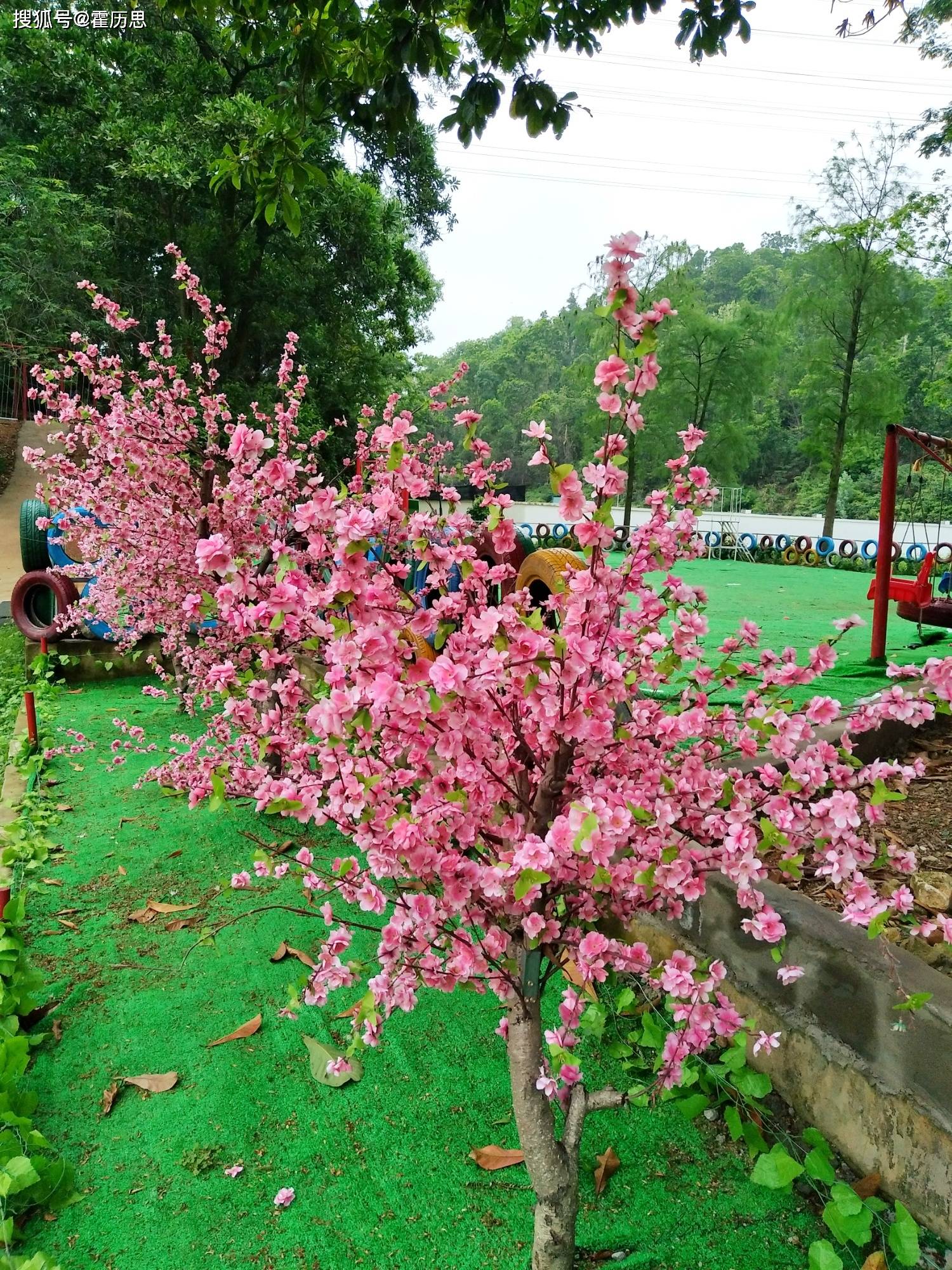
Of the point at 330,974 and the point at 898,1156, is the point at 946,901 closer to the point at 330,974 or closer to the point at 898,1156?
the point at 898,1156

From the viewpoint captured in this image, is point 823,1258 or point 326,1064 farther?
point 326,1064

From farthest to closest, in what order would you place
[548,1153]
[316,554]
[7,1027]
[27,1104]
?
[7,1027] → [27,1104] → [548,1153] → [316,554]

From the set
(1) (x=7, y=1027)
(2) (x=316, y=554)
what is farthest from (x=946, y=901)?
(1) (x=7, y=1027)

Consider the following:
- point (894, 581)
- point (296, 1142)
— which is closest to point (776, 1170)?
point (296, 1142)

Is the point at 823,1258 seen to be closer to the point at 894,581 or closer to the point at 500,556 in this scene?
the point at 500,556

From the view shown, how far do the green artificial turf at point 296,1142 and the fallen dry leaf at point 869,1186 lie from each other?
0.14 m

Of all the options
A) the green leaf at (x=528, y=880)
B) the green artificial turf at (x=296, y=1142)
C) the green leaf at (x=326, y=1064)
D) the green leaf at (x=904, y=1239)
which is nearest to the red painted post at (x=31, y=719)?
the green artificial turf at (x=296, y=1142)

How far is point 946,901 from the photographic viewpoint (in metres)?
2.25

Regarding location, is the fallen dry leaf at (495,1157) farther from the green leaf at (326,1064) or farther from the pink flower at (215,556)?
the pink flower at (215,556)

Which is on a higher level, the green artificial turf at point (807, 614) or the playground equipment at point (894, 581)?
the playground equipment at point (894, 581)

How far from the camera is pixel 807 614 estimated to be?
8.80m

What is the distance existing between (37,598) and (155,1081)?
623cm

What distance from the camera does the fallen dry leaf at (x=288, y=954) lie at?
8.95 ft

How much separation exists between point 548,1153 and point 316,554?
1296mm
